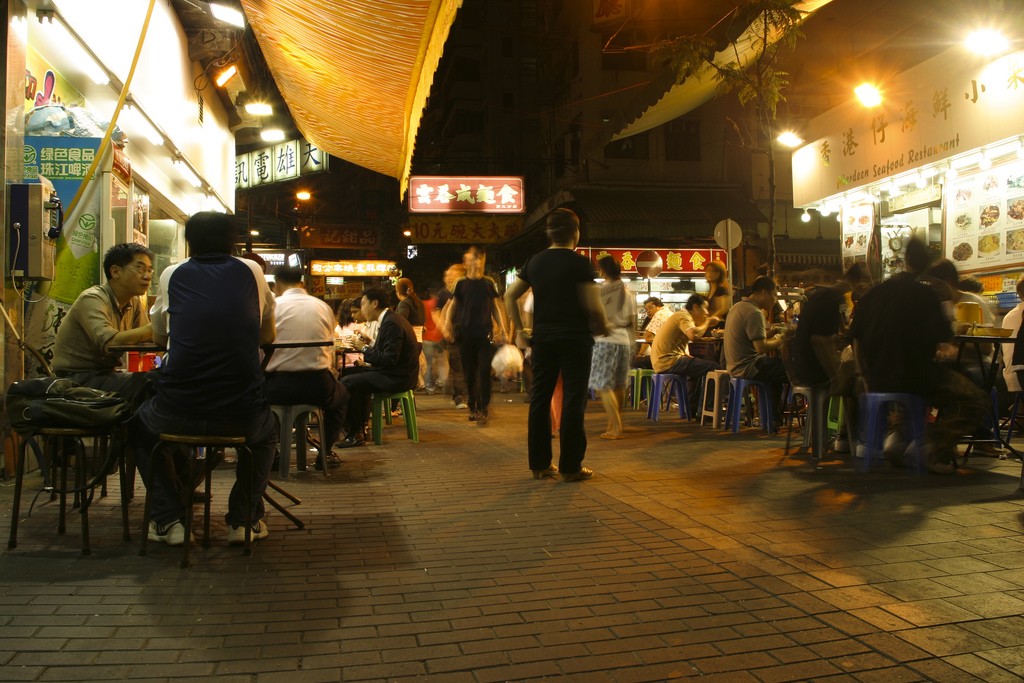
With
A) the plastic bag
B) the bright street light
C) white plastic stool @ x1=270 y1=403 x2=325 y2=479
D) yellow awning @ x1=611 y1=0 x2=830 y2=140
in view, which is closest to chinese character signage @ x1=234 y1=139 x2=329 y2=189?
yellow awning @ x1=611 y1=0 x2=830 y2=140

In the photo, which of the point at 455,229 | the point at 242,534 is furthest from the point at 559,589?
the point at 455,229

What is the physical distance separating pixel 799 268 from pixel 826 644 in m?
28.1

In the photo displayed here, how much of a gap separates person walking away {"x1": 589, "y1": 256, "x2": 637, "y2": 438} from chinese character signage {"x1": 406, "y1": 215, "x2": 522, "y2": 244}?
1509 centimetres

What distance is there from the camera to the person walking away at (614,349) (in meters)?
9.14

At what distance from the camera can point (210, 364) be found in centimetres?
446

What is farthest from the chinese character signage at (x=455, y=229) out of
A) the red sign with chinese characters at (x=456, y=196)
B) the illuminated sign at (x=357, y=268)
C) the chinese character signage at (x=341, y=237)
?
the illuminated sign at (x=357, y=268)

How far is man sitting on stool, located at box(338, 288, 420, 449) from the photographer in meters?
8.52

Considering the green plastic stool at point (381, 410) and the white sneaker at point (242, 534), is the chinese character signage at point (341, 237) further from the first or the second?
the white sneaker at point (242, 534)

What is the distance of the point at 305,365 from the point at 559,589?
3.72 meters

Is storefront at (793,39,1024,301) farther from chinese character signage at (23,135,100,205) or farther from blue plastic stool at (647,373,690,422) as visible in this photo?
chinese character signage at (23,135,100,205)

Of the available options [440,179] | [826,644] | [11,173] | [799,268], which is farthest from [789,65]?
[826,644]

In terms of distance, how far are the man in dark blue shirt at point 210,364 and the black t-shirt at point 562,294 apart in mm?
2560

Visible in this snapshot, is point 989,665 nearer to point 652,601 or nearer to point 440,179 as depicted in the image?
point 652,601

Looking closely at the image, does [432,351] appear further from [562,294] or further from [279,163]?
[562,294]
